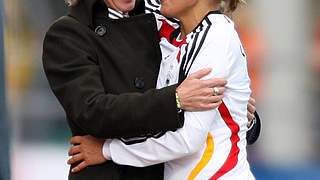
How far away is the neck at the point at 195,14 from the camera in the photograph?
9.52 ft


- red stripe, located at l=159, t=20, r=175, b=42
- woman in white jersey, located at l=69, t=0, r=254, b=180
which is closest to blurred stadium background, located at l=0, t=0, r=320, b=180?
red stripe, located at l=159, t=20, r=175, b=42

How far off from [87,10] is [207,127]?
547 millimetres

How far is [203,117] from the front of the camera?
276cm

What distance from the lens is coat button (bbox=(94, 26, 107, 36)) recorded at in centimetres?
294

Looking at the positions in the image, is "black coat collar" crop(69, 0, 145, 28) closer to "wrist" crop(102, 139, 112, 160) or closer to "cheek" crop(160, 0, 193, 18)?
"cheek" crop(160, 0, 193, 18)

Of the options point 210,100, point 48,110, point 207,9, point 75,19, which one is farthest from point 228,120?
point 48,110

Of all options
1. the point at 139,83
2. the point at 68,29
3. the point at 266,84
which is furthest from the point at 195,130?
the point at 266,84

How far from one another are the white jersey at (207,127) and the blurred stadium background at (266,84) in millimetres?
3938

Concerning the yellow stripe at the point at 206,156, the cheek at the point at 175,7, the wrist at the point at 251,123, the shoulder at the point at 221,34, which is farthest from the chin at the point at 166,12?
the wrist at the point at 251,123

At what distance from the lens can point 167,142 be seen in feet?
9.14

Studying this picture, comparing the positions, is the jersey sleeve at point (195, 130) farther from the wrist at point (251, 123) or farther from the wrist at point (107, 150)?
the wrist at point (251, 123)

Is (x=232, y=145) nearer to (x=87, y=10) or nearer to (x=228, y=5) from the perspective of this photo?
(x=228, y=5)

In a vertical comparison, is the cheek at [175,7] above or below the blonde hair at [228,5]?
above

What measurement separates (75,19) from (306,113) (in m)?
5.24
